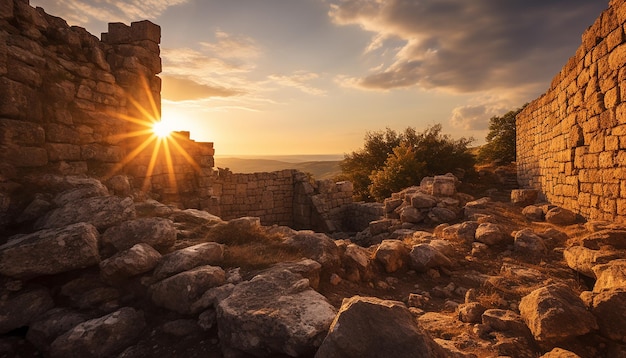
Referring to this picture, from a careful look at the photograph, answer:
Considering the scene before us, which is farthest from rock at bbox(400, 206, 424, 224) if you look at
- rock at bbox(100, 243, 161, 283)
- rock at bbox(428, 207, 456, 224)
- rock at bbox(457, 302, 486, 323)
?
rock at bbox(100, 243, 161, 283)

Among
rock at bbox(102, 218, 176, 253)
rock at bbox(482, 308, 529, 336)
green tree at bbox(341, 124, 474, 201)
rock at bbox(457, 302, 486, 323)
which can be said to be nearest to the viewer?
rock at bbox(482, 308, 529, 336)

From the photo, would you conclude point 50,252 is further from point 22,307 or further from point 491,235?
point 491,235

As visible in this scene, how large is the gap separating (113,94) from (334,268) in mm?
5562

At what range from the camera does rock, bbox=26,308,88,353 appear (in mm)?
2707

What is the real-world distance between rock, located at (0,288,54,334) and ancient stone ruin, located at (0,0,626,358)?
0.01 m

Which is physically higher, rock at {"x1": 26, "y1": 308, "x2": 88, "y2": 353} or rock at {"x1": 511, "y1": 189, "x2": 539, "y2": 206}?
rock at {"x1": 511, "y1": 189, "x2": 539, "y2": 206}

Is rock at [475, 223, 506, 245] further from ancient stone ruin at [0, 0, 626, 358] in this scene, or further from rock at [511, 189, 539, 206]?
rock at [511, 189, 539, 206]

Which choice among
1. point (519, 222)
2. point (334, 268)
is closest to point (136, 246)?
point (334, 268)

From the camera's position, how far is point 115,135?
624 centimetres

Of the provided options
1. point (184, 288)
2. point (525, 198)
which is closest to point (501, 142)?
point (525, 198)

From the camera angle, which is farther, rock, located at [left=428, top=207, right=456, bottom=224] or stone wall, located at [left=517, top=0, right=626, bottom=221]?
rock, located at [left=428, top=207, right=456, bottom=224]

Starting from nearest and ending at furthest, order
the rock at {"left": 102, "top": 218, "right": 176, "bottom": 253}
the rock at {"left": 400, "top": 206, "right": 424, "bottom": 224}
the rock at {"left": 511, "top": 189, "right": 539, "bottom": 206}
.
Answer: the rock at {"left": 102, "top": 218, "right": 176, "bottom": 253} < the rock at {"left": 400, "top": 206, "right": 424, "bottom": 224} < the rock at {"left": 511, "top": 189, "right": 539, "bottom": 206}

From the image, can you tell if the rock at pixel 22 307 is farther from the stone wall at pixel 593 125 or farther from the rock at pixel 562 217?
the rock at pixel 562 217

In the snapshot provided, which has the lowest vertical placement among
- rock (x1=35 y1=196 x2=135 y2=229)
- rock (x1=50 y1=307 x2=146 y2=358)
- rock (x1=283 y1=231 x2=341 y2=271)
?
rock (x1=50 y1=307 x2=146 y2=358)
